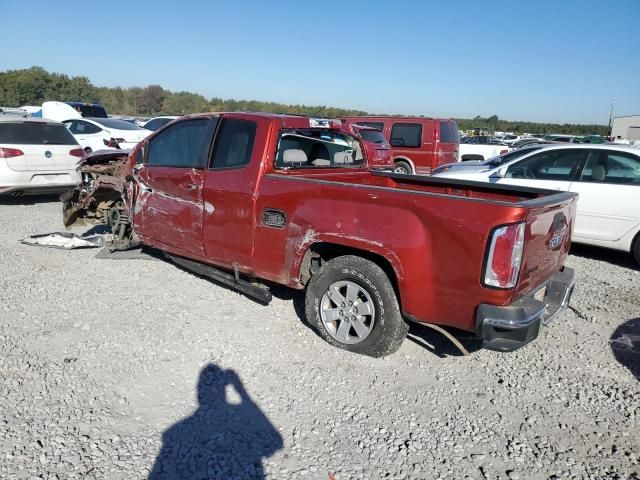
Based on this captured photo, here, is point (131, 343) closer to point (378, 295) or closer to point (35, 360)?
point (35, 360)

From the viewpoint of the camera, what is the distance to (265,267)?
14.0ft

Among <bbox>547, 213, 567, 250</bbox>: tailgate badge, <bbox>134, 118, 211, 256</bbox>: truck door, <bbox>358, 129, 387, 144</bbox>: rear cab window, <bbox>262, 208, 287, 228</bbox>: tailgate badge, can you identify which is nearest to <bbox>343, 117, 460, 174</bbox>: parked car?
<bbox>358, 129, 387, 144</bbox>: rear cab window

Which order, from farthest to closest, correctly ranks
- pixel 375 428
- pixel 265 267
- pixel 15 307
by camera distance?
1. pixel 15 307
2. pixel 265 267
3. pixel 375 428

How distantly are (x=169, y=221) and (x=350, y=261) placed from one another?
2269 millimetres

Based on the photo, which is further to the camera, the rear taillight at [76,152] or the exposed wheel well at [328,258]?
the rear taillight at [76,152]

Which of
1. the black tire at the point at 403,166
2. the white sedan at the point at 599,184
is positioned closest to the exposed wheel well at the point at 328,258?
the white sedan at the point at 599,184

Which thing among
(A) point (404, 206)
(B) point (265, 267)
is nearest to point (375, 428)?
(A) point (404, 206)

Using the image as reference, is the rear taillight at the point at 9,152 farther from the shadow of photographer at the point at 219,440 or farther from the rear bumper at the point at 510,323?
the rear bumper at the point at 510,323

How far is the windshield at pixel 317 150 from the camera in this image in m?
4.51

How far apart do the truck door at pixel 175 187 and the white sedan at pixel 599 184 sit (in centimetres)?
492

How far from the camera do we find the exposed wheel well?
12.0 feet

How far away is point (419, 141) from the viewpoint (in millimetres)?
13359

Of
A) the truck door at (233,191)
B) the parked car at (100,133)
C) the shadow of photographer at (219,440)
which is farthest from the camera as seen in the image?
the parked car at (100,133)

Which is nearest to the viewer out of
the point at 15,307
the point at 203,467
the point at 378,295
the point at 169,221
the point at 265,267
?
the point at 203,467
